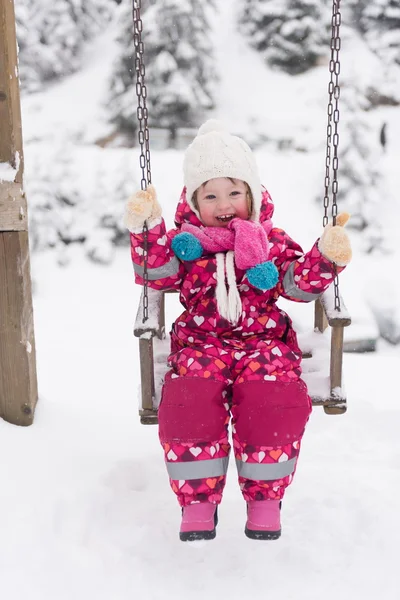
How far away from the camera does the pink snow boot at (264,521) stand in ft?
7.65

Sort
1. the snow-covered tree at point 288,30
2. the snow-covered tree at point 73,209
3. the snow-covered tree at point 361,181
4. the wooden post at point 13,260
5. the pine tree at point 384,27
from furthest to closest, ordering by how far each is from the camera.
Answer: the pine tree at point 384,27 < the snow-covered tree at point 288,30 < the snow-covered tree at point 361,181 < the snow-covered tree at point 73,209 < the wooden post at point 13,260

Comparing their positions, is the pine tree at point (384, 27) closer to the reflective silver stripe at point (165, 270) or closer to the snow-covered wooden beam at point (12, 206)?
the snow-covered wooden beam at point (12, 206)

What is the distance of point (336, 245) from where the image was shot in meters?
2.56

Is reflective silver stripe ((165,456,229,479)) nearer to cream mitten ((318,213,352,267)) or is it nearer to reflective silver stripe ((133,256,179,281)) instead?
reflective silver stripe ((133,256,179,281))

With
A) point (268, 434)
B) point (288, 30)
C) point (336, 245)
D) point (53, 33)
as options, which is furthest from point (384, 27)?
point (268, 434)

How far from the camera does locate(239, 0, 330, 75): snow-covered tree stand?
32.4 ft

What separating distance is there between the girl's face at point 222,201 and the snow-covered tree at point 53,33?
839cm

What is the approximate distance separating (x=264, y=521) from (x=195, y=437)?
0.35 meters

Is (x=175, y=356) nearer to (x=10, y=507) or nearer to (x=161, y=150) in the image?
(x=10, y=507)

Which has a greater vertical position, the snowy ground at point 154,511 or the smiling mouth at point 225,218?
the smiling mouth at point 225,218

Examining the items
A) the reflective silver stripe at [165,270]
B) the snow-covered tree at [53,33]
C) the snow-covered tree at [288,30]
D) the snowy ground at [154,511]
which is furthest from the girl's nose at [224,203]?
the snow-covered tree at [53,33]

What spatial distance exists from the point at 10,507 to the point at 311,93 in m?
8.88

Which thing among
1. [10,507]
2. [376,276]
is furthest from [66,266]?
[10,507]

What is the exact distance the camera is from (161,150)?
9484 mm
